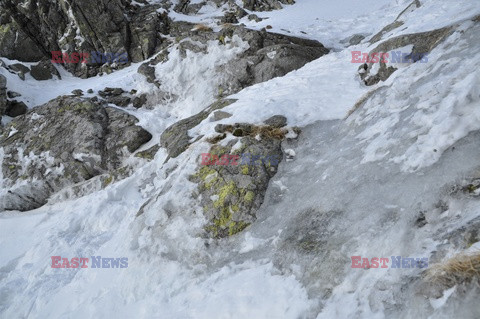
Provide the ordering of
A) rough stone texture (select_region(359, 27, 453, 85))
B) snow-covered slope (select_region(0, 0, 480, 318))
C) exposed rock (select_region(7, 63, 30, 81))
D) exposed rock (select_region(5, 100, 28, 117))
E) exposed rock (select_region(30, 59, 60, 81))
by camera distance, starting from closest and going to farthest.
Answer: snow-covered slope (select_region(0, 0, 480, 318)), rough stone texture (select_region(359, 27, 453, 85)), exposed rock (select_region(5, 100, 28, 117)), exposed rock (select_region(7, 63, 30, 81)), exposed rock (select_region(30, 59, 60, 81))

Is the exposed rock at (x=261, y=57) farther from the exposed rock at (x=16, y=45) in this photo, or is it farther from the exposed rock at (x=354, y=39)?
the exposed rock at (x=16, y=45)

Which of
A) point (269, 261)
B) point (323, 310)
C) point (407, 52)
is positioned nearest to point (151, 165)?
point (269, 261)

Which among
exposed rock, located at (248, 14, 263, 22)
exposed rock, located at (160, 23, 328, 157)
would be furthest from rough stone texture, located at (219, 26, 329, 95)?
exposed rock, located at (248, 14, 263, 22)

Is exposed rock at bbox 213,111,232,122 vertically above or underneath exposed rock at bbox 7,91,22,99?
underneath

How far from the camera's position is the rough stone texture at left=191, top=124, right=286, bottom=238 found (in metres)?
6.53

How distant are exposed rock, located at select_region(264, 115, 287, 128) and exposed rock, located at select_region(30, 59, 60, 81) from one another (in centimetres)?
2118

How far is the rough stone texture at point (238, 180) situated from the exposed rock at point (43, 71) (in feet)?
67.5

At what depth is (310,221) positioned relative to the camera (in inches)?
220

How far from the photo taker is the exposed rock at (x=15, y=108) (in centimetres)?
1775

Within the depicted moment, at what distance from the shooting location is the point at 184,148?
30.2ft

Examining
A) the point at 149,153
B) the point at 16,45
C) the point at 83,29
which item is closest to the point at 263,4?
the point at 83,29

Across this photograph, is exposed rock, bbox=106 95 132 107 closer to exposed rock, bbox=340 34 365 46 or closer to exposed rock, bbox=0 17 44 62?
exposed rock, bbox=0 17 44 62

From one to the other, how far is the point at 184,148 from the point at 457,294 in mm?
7614

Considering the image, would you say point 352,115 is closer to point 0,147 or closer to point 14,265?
point 14,265
